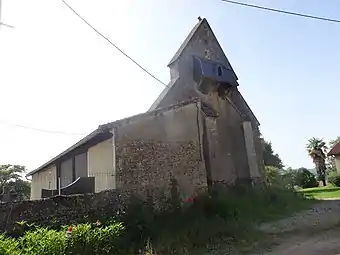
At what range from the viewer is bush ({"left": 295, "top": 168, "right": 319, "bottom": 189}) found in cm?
4400

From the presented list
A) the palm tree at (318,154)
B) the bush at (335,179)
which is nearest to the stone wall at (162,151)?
the bush at (335,179)

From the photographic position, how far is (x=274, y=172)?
28.7m

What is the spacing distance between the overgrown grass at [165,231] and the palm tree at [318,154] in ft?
131

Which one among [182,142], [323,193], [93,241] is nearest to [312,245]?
[93,241]

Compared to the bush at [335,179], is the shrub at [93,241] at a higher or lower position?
lower

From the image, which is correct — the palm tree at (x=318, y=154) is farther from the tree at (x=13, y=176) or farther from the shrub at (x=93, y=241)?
the shrub at (x=93, y=241)

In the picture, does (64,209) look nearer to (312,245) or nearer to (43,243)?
(43,243)

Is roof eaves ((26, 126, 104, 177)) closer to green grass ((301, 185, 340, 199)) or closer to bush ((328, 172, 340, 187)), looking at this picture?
green grass ((301, 185, 340, 199))

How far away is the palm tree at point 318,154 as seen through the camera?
52331 mm

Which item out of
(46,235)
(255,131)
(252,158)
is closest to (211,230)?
(46,235)

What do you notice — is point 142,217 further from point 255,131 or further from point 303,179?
point 303,179

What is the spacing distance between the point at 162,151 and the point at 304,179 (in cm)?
3533

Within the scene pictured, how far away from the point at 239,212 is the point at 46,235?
25.8 ft

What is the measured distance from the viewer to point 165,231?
10141mm
